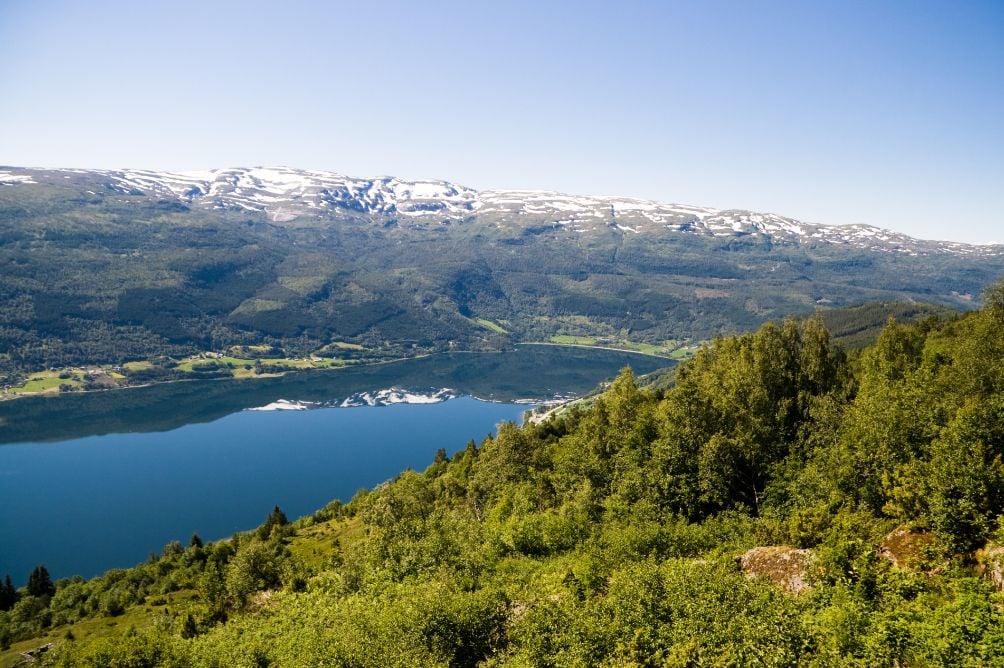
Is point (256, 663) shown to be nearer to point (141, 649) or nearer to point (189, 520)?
point (141, 649)

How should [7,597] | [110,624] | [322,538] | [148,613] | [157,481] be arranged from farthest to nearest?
[157,481] → [322,538] → [7,597] → [148,613] → [110,624]

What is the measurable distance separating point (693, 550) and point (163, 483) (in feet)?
499

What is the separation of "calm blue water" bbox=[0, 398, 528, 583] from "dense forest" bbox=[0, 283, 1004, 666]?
5142cm

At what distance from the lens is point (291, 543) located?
81562 millimetres

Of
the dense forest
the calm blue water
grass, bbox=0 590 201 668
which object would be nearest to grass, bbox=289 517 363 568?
the dense forest

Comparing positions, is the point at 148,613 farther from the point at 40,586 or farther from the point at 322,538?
the point at 40,586

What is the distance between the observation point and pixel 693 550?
35719 millimetres

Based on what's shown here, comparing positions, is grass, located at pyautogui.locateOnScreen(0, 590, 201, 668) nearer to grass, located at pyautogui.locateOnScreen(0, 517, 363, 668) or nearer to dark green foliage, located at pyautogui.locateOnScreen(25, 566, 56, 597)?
grass, located at pyautogui.locateOnScreen(0, 517, 363, 668)

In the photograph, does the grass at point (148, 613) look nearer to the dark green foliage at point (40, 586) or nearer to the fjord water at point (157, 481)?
the dark green foliage at point (40, 586)

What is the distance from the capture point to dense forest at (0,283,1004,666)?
73.4 feet

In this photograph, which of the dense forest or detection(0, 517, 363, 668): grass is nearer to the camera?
the dense forest

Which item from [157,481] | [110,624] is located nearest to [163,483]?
[157,481]

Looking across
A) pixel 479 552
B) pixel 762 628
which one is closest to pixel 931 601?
pixel 762 628

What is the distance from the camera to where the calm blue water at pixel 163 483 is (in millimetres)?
119562
